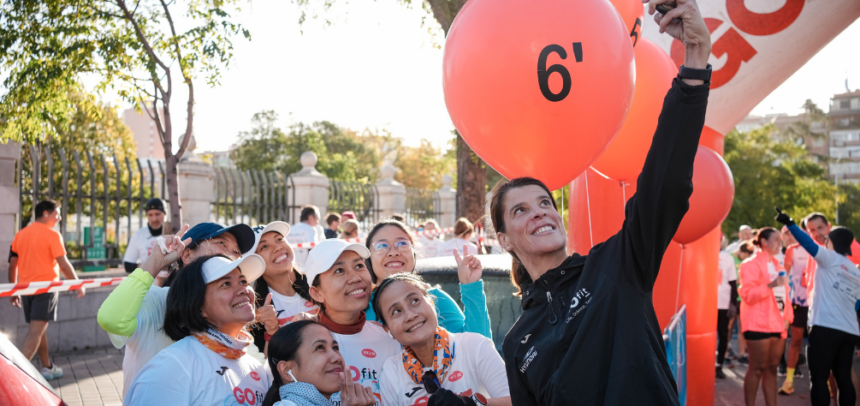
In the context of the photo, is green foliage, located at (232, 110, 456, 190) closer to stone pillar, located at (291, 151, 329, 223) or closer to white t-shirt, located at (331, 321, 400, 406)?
stone pillar, located at (291, 151, 329, 223)

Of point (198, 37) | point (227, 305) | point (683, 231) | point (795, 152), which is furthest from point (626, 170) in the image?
point (795, 152)

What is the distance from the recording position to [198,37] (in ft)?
24.7

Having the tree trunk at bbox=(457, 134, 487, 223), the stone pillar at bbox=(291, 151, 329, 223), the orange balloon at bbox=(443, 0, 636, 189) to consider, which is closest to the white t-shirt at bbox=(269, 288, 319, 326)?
the orange balloon at bbox=(443, 0, 636, 189)

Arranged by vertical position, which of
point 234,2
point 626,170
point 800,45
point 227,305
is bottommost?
point 227,305

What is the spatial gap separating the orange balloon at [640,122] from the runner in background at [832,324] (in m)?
2.34

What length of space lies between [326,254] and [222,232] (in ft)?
2.38

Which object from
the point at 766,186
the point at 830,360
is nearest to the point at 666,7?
the point at 830,360

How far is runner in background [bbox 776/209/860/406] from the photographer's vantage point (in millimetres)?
5223

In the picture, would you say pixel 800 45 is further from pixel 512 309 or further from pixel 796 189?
pixel 796 189

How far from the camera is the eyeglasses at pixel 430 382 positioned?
2508 mm

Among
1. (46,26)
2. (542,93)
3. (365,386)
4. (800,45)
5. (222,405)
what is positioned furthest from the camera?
(46,26)

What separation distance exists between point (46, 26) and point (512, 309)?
21.3ft

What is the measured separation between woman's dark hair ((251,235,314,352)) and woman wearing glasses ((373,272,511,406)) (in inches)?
31.6

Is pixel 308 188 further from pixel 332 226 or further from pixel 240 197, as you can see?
pixel 332 226
